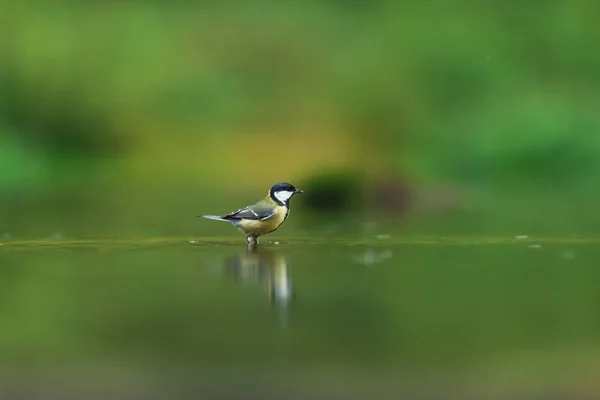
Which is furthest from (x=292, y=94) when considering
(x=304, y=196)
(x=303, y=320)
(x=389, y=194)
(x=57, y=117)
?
(x=303, y=320)

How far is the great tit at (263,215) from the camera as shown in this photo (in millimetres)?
10594

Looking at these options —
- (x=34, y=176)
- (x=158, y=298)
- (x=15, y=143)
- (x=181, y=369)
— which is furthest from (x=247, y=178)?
(x=181, y=369)

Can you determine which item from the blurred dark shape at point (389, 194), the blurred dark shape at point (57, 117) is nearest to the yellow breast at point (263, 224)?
the blurred dark shape at point (389, 194)

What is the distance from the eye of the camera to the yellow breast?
10594mm

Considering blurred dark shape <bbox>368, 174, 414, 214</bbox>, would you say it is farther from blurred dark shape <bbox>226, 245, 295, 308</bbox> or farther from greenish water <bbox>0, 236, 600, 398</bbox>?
blurred dark shape <bbox>226, 245, 295, 308</bbox>

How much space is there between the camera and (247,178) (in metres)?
20.3

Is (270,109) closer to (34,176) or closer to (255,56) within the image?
(255,56)

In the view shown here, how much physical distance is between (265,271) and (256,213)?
75.1 inches

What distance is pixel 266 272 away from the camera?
870 centimetres

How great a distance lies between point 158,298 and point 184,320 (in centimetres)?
86

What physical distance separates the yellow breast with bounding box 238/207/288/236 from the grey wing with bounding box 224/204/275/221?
4cm

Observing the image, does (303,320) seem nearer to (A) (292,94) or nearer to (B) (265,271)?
(B) (265,271)

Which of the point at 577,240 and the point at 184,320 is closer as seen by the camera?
the point at 184,320

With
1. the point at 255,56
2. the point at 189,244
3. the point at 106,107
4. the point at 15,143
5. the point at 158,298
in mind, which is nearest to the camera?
the point at 158,298
